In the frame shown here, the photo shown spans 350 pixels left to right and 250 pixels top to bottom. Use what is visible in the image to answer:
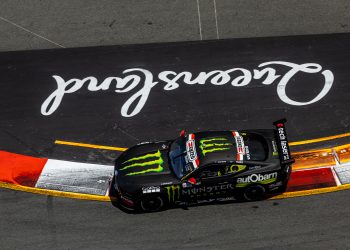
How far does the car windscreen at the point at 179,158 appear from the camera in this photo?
1416 centimetres

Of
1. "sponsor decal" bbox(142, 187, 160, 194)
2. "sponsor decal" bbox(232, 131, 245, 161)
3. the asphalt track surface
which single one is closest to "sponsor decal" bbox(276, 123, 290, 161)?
"sponsor decal" bbox(232, 131, 245, 161)

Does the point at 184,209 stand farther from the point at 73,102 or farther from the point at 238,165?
the point at 73,102

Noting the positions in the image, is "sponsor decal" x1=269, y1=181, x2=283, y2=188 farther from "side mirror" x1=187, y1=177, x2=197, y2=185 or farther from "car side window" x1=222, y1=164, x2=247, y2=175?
"side mirror" x1=187, y1=177, x2=197, y2=185

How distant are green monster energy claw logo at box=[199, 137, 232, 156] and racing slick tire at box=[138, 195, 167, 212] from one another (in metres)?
1.72

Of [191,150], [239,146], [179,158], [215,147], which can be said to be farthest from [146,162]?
[239,146]

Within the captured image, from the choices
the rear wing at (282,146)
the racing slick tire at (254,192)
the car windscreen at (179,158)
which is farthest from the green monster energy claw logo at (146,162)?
the rear wing at (282,146)

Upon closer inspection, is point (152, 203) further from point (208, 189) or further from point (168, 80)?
point (168, 80)

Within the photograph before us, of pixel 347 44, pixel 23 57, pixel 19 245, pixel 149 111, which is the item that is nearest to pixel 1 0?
pixel 23 57

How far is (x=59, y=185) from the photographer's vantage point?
15602mm

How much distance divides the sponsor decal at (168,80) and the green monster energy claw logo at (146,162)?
367cm

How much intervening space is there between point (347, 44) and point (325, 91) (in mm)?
2903

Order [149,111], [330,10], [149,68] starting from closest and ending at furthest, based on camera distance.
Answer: [149,111]
[149,68]
[330,10]

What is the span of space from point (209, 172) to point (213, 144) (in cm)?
83

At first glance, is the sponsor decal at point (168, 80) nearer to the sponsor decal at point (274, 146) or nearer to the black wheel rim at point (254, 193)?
the sponsor decal at point (274, 146)
